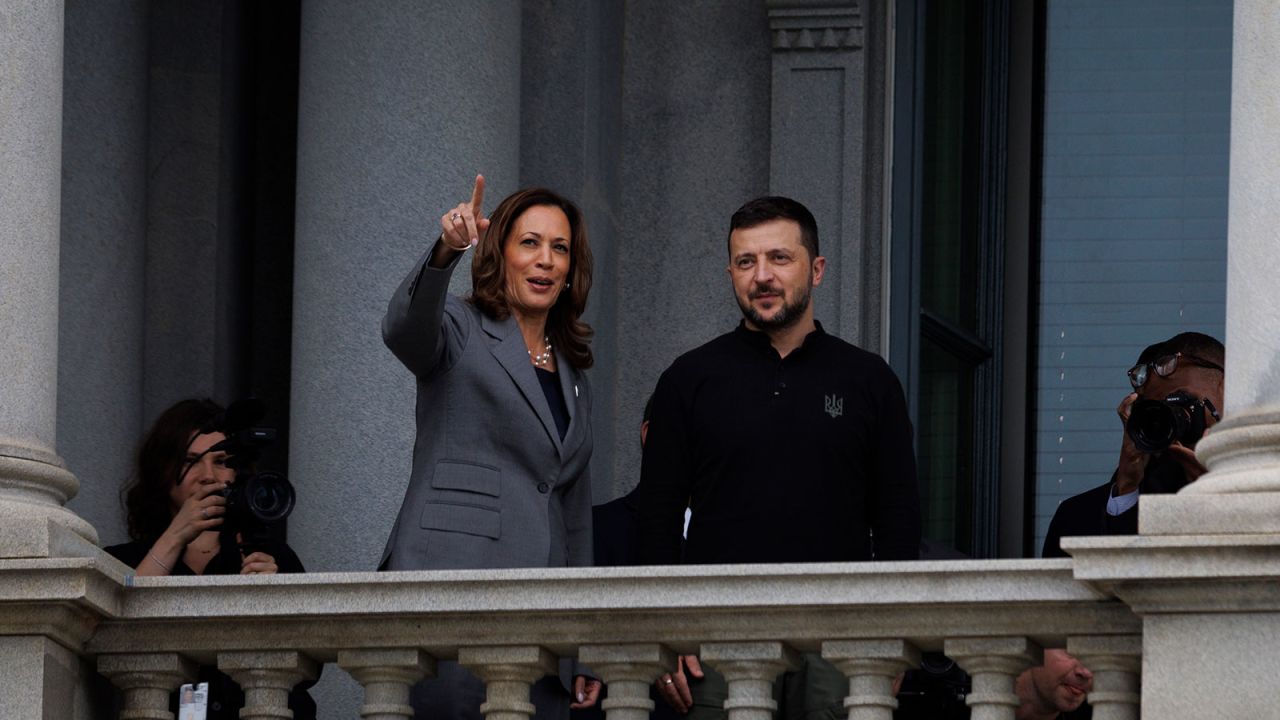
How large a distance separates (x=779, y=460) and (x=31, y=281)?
2395 millimetres

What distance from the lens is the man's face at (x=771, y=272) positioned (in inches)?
370

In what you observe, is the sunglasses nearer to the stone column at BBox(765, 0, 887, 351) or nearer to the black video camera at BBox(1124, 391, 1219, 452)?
the black video camera at BBox(1124, 391, 1219, 452)

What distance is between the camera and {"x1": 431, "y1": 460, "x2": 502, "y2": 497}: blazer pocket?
29.3 feet

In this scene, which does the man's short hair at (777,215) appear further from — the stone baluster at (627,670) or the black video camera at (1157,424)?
the stone baluster at (627,670)

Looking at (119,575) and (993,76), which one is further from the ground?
(993,76)

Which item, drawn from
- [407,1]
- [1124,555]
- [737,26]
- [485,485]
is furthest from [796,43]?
[1124,555]

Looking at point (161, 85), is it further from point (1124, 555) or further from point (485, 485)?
point (1124, 555)

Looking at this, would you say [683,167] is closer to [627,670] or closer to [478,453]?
[478,453]

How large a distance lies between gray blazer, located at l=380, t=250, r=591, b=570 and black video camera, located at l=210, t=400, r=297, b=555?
51cm

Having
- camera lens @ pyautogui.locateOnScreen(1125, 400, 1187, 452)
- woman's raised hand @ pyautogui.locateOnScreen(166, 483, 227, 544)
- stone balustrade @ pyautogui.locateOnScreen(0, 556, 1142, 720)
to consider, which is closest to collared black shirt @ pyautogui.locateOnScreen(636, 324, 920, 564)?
stone balustrade @ pyautogui.locateOnScreen(0, 556, 1142, 720)

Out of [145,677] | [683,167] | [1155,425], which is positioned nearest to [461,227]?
[145,677]

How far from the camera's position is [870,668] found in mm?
8359

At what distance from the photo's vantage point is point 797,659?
28.0 feet

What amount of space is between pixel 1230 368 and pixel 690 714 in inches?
79.1
